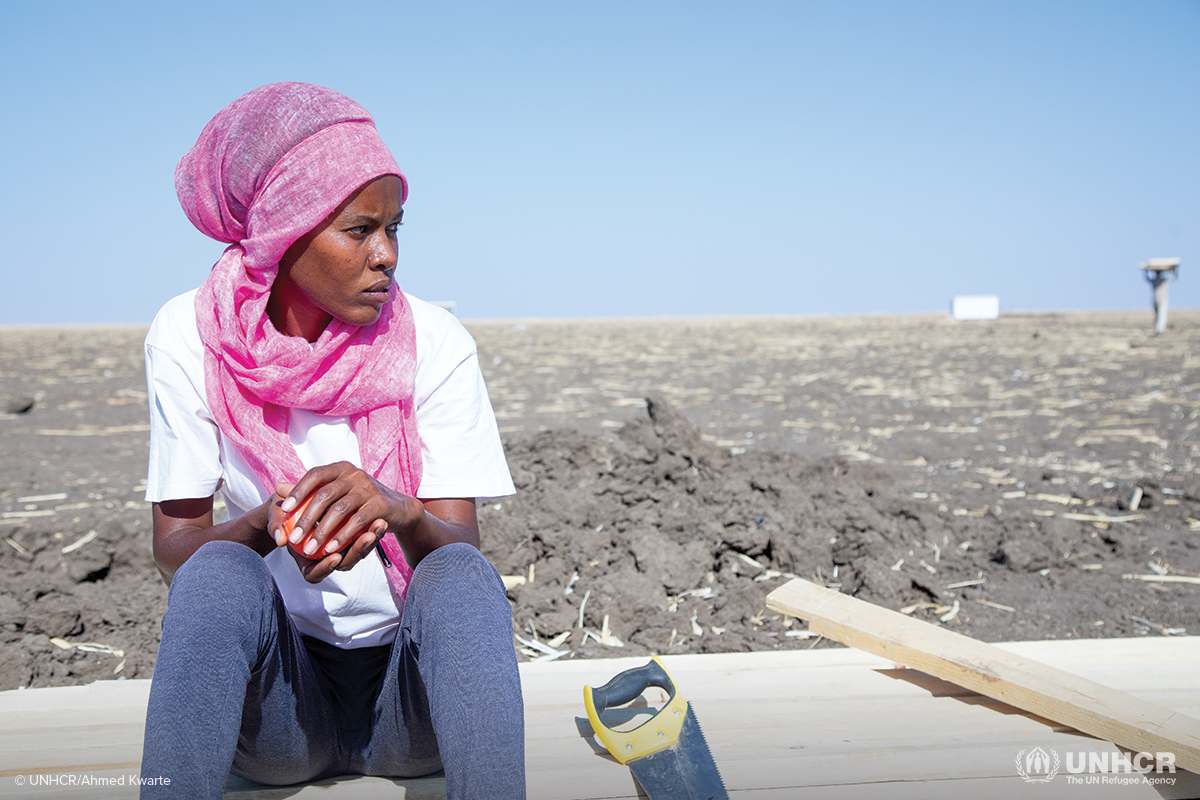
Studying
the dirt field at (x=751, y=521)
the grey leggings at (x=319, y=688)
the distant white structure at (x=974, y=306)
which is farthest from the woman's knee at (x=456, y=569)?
the distant white structure at (x=974, y=306)

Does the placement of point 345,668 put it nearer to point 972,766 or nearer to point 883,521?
point 972,766

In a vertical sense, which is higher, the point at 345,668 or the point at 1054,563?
the point at 345,668

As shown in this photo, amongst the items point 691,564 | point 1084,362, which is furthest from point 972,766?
point 1084,362

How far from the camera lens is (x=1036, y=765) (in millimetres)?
2180

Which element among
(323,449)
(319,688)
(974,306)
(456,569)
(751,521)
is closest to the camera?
(456,569)

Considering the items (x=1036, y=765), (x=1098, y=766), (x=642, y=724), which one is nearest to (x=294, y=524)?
(x=642, y=724)

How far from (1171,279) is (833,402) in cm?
1232

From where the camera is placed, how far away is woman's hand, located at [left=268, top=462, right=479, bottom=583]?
171 centimetres

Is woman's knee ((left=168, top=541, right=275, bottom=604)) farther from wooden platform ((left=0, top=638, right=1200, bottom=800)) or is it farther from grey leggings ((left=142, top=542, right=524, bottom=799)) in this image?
wooden platform ((left=0, top=638, right=1200, bottom=800))

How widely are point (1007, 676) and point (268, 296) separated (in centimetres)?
223

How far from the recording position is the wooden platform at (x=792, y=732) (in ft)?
6.89

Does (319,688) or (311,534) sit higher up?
(311,534)

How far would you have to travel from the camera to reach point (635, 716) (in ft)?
7.90

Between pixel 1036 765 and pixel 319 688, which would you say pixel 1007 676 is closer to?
pixel 1036 765
